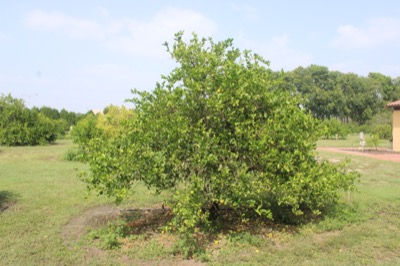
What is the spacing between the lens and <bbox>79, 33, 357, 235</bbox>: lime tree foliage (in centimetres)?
480

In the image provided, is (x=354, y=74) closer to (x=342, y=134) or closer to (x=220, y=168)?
(x=342, y=134)

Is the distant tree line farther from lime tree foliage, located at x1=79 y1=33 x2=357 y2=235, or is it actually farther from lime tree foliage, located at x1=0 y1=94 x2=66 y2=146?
lime tree foliage, located at x1=79 y1=33 x2=357 y2=235

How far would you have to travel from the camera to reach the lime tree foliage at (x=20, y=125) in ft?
83.7

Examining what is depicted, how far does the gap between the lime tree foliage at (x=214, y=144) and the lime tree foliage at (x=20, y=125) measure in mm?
23246

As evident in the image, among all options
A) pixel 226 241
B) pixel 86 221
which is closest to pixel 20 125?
pixel 86 221

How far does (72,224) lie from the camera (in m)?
6.33

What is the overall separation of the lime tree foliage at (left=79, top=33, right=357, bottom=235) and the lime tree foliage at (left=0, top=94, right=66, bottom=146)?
2325cm

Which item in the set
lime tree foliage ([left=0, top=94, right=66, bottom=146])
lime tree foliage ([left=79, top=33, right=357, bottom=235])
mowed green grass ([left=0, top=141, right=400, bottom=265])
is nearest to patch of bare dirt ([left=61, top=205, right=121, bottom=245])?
mowed green grass ([left=0, top=141, right=400, bottom=265])

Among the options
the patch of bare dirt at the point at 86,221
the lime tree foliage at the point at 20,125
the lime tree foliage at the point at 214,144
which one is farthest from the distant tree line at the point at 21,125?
the lime tree foliage at the point at 214,144

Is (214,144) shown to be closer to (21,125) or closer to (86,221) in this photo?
(86,221)

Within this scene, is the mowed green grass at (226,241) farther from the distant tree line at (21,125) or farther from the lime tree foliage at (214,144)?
the distant tree line at (21,125)

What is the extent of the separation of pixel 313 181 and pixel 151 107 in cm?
254

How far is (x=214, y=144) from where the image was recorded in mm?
4895

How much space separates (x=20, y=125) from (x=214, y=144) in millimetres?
24760
